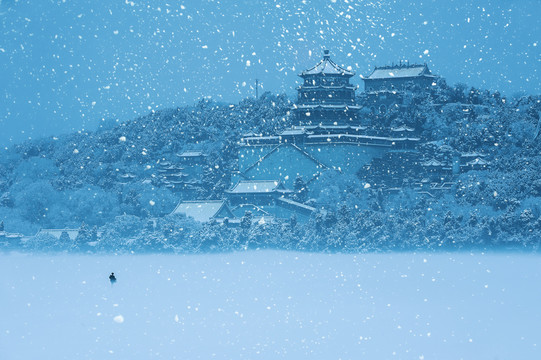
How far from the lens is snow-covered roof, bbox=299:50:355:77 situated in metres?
38.2

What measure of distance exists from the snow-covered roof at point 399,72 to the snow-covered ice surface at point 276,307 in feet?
58.8

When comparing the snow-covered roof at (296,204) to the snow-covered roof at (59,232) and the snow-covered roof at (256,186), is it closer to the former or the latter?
the snow-covered roof at (256,186)

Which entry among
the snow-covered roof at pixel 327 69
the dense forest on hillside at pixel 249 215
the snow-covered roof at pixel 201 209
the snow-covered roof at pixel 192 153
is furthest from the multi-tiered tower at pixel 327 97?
the snow-covered roof at pixel 201 209

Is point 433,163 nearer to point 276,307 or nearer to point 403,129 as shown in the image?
point 403,129

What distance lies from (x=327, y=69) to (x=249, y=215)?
10402 mm

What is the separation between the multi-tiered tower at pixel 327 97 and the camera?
37.8m

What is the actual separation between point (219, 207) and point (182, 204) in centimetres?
162

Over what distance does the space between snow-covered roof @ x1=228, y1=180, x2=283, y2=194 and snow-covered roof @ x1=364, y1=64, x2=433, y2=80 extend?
40.0 ft

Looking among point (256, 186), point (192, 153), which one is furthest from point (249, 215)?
point (192, 153)

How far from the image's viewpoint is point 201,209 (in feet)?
106

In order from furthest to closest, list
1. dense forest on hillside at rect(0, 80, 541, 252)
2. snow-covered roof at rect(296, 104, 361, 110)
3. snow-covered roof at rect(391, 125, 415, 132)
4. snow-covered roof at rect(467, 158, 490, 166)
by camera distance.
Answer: snow-covered roof at rect(296, 104, 361, 110) < snow-covered roof at rect(391, 125, 415, 132) < snow-covered roof at rect(467, 158, 490, 166) < dense forest on hillside at rect(0, 80, 541, 252)

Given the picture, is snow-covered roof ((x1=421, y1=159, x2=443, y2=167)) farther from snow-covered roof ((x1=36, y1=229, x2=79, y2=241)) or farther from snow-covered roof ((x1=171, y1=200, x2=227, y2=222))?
snow-covered roof ((x1=36, y1=229, x2=79, y2=241))

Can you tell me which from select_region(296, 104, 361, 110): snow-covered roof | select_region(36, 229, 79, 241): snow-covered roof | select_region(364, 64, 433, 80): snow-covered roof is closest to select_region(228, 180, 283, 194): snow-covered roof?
select_region(296, 104, 361, 110): snow-covered roof

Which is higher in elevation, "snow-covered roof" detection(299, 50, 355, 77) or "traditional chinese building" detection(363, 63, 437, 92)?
"snow-covered roof" detection(299, 50, 355, 77)
